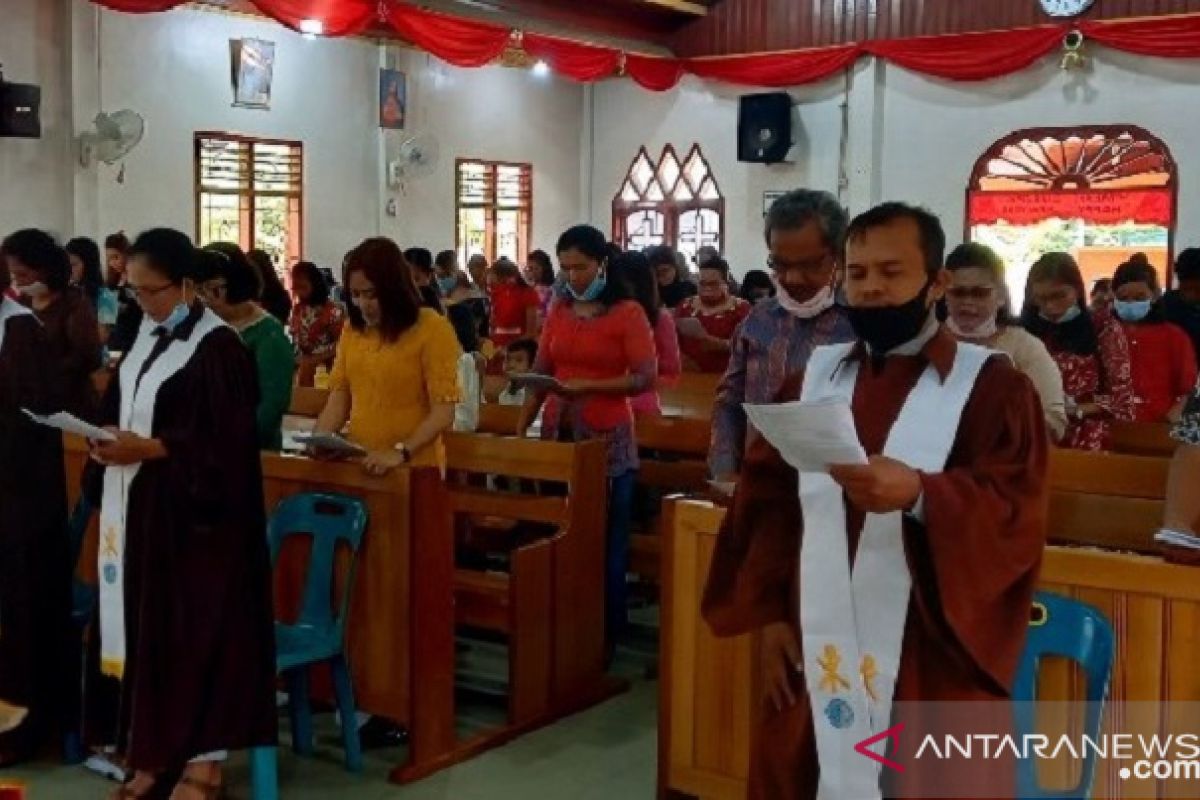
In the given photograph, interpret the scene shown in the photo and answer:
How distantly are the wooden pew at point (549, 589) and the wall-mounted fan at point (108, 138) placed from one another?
661 centimetres

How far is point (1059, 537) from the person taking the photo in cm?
367

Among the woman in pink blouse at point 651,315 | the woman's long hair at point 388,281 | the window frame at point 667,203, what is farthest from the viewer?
the window frame at point 667,203

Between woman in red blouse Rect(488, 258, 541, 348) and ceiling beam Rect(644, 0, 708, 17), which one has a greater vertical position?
ceiling beam Rect(644, 0, 708, 17)

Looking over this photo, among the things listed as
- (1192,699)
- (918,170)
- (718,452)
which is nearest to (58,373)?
(718,452)

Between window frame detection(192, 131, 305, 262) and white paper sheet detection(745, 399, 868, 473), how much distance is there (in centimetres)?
999

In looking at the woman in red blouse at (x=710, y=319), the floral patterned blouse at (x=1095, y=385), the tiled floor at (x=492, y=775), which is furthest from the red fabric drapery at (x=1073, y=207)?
the tiled floor at (x=492, y=775)

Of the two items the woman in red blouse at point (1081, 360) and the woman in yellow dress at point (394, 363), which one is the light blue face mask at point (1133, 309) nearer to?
the woman in red blouse at point (1081, 360)

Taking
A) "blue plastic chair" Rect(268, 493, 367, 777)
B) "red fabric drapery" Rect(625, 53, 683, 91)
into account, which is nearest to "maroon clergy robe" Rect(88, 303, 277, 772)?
"blue plastic chair" Rect(268, 493, 367, 777)

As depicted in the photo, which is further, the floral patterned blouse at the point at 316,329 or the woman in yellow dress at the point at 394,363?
the floral patterned blouse at the point at 316,329

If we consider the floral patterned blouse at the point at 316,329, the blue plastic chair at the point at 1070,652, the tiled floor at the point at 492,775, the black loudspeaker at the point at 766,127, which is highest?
the black loudspeaker at the point at 766,127

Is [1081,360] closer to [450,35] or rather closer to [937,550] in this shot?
[937,550]

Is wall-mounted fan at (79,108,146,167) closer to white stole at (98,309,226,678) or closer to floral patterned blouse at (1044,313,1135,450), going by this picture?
white stole at (98,309,226,678)

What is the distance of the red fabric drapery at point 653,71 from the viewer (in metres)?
13.9

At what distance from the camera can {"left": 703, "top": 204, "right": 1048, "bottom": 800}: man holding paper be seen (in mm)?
2045
